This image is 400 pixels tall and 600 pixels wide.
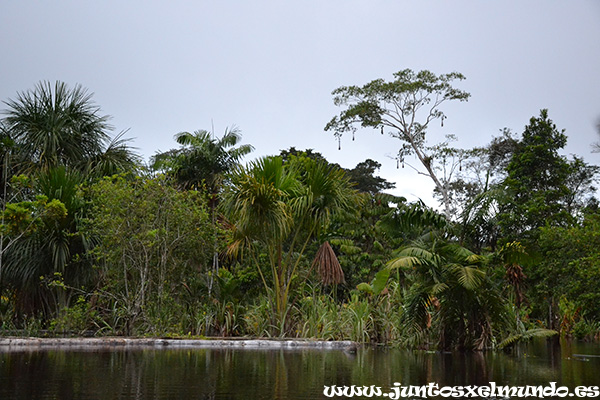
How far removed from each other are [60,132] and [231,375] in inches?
483

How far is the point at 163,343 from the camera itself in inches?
465

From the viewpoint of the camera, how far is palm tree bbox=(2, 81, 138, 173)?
1633 cm

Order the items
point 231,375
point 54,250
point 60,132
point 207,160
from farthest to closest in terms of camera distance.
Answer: point 207,160 < point 60,132 < point 54,250 < point 231,375

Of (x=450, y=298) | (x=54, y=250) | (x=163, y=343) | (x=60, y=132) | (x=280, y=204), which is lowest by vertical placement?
(x=163, y=343)

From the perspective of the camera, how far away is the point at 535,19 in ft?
68.0

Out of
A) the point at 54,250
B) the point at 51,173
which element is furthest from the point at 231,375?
the point at 51,173

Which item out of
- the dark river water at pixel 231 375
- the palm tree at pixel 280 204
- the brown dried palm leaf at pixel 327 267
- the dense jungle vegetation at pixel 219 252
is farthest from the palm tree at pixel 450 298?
the dark river water at pixel 231 375

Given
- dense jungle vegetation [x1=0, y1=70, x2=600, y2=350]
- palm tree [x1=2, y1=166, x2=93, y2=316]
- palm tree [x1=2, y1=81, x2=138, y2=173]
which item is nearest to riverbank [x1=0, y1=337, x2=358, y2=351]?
dense jungle vegetation [x1=0, y1=70, x2=600, y2=350]

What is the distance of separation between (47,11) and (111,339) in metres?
13.3

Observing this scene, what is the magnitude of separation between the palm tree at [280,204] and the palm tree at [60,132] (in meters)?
4.81

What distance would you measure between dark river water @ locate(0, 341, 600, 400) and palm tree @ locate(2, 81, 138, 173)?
9017 mm

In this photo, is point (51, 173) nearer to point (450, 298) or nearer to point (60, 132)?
point (60, 132)

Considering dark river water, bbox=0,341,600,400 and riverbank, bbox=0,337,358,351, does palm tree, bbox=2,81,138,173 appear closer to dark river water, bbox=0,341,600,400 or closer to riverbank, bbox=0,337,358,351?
riverbank, bbox=0,337,358,351

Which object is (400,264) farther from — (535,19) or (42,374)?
(535,19)
